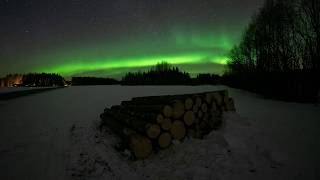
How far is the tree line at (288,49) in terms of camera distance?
17984mm

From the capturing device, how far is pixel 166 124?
19.1 feet

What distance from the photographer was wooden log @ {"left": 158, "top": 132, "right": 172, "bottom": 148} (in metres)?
5.78

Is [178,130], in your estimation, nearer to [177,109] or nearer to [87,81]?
[177,109]

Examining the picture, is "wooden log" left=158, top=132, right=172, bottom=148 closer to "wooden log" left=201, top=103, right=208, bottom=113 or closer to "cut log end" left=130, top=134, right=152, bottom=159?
"cut log end" left=130, top=134, right=152, bottom=159

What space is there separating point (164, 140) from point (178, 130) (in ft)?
1.68

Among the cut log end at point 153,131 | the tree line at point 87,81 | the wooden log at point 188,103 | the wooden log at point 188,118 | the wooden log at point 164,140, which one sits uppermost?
the tree line at point 87,81

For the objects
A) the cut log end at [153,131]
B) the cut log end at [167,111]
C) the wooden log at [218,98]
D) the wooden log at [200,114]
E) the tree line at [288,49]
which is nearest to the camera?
the cut log end at [153,131]

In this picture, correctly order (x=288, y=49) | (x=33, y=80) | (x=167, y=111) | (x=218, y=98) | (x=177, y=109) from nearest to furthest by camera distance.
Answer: (x=167, y=111) < (x=177, y=109) < (x=218, y=98) < (x=288, y=49) < (x=33, y=80)

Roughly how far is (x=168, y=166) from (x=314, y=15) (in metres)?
20.1

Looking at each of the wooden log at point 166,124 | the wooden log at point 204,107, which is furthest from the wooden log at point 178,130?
the wooden log at point 204,107

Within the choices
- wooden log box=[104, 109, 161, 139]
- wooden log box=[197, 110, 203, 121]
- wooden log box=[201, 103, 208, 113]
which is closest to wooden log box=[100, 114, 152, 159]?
wooden log box=[104, 109, 161, 139]

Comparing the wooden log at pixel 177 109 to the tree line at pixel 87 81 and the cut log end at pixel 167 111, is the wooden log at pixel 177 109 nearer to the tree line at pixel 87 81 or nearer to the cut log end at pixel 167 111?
the cut log end at pixel 167 111

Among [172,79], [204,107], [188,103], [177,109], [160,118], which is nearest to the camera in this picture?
[160,118]

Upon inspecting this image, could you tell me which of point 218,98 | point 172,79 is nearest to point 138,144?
point 218,98
